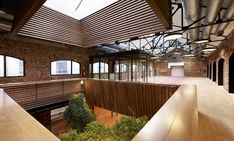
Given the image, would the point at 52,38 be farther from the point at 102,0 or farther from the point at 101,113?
the point at 101,113

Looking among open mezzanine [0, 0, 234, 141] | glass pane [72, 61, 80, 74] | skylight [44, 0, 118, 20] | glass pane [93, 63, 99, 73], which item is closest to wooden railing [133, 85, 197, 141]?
open mezzanine [0, 0, 234, 141]

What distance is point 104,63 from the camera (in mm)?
11617

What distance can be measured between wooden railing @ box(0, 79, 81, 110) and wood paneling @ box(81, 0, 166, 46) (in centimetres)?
267

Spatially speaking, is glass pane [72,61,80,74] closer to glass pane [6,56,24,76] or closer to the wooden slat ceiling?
the wooden slat ceiling

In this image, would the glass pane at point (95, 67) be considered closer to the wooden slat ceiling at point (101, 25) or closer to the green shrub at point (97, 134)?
the wooden slat ceiling at point (101, 25)

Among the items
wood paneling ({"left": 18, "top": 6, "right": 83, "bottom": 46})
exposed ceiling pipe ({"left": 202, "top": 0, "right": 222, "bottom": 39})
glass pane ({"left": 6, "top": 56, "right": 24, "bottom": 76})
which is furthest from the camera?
glass pane ({"left": 6, "top": 56, "right": 24, "bottom": 76})

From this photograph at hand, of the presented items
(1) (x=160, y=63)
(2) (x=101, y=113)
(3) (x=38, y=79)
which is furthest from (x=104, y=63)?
(1) (x=160, y=63)

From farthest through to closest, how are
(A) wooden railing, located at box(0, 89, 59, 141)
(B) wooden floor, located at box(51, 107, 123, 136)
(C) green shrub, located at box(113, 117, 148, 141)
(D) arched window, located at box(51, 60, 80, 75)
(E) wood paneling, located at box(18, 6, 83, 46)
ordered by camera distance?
1. (D) arched window, located at box(51, 60, 80, 75)
2. (B) wooden floor, located at box(51, 107, 123, 136)
3. (E) wood paneling, located at box(18, 6, 83, 46)
4. (C) green shrub, located at box(113, 117, 148, 141)
5. (A) wooden railing, located at box(0, 89, 59, 141)

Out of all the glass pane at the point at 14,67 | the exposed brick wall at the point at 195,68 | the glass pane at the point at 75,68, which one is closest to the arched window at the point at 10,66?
the glass pane at the point at 14,67

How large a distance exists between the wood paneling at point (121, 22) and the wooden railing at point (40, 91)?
267 cm

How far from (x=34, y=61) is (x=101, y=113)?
532 centimetres

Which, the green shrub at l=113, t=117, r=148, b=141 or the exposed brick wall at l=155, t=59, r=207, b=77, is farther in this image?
the exposed brick wall at l=155, t=59, r=207, b=77

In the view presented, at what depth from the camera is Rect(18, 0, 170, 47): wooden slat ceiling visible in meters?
5.12

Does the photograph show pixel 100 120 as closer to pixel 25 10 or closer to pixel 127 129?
pixel 127 129
